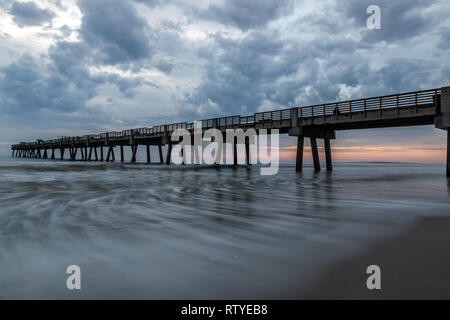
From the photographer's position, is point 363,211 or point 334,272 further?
point 363,211

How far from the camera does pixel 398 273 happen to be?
3172 millimetres

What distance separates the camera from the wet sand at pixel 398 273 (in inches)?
107

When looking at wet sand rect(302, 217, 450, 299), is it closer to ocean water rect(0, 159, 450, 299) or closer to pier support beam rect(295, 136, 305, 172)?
ocean water rect(0, 159, 450, 299)

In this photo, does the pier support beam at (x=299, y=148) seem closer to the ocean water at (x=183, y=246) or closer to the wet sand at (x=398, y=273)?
the ocean water at (x=183, y=246)

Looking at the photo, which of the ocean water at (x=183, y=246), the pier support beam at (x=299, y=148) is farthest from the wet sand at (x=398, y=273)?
the pier support beam at (x=299, y=148)

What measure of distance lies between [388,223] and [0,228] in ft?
26.7

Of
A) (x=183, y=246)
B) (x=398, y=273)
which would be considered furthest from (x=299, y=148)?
(x=398, y=273)

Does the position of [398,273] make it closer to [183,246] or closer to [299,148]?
[183,246]

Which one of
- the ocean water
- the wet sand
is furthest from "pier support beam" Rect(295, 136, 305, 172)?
the wet sand

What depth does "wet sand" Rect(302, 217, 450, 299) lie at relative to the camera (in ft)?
8.89
